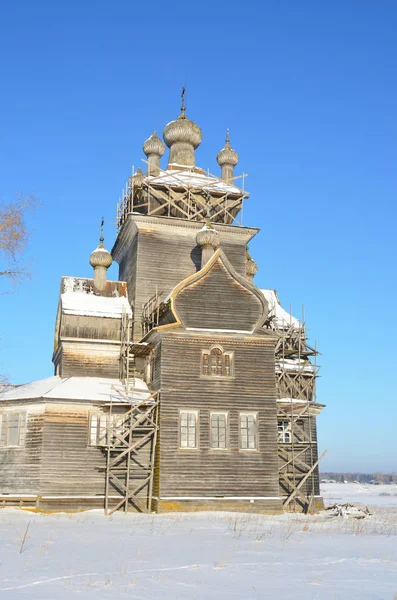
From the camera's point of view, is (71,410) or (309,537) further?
(71,410)

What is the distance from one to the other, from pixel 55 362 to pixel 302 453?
12.9 metres

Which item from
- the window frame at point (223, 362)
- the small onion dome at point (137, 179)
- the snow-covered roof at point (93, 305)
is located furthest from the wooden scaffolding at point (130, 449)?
the small onion dome at point (137, 179)

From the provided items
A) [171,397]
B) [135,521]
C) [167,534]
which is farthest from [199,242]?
[167,534]

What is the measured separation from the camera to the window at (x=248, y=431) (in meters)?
24.2

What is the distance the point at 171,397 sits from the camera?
23812 millimetres

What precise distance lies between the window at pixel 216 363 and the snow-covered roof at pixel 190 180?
414 inches

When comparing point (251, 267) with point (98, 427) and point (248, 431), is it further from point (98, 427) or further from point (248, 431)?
point (98, 427)

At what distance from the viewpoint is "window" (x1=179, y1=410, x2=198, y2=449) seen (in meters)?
23.7

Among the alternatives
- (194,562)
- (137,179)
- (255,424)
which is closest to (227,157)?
(137,179)

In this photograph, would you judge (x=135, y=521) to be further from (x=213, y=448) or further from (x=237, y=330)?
(x=237, y=330)

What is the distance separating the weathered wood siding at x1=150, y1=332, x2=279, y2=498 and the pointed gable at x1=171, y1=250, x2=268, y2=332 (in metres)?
0.80

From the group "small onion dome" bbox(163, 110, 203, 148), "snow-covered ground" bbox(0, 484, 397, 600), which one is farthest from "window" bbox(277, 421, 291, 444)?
"small onion dome" bbox(163, 110, 203, 148)

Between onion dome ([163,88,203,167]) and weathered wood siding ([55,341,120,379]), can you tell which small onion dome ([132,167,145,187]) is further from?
weathered wood siding ([55,341,120,379])

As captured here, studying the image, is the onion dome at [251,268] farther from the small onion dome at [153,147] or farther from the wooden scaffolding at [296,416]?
the small onion dome at [153,147]
